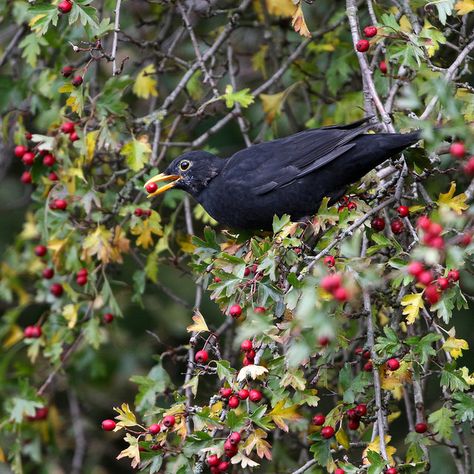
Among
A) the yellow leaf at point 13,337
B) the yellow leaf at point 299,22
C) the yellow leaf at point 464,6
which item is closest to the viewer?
the yellow leaf at point 464,6

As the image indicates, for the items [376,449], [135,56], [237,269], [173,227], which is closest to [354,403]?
[376,449]

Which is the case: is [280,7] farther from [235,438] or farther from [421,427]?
[235,438]

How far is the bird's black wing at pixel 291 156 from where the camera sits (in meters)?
4.30

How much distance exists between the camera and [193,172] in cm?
471

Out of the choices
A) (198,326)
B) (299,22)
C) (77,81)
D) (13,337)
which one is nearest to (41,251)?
(13,337)

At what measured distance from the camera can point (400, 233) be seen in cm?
390

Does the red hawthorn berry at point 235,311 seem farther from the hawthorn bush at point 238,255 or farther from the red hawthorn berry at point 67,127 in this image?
the red hawthorn berry at point 67,127

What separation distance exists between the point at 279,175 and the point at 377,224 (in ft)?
2.54

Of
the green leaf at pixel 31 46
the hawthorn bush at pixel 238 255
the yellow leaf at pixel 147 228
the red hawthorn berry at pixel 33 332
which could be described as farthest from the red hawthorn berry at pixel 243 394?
the green leaf at pixel 31 46

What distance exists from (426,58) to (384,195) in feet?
1.98

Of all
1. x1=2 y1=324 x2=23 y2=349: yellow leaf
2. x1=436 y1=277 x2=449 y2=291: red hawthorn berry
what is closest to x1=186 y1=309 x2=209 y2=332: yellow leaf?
x1=436 y1=277 x2=449 y2=291: red hawthorn berry

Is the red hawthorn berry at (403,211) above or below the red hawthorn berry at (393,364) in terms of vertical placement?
above

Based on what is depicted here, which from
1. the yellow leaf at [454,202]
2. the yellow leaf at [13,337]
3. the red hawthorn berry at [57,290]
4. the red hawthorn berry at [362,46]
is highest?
the red hawthorn berry at [362,46]

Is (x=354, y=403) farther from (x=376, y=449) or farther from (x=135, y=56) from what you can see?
(x=135, y=56)
